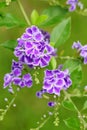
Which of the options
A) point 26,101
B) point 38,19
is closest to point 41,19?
point 38,19

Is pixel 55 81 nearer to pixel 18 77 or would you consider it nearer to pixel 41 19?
pixel 18 77

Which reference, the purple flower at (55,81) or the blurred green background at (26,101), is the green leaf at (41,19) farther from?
the blurred green background at (26,101)

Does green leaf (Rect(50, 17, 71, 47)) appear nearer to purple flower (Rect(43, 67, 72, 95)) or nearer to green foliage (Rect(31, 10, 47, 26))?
green foliage (Rect(31, 10, 47, 26))

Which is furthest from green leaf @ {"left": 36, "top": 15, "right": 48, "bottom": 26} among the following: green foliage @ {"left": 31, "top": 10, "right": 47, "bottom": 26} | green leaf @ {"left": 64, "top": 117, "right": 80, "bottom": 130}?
green leaf @ {"left": 64, "top": 117, "right": 80, "bottom": 130}

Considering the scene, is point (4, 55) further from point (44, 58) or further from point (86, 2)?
point (44, 58)

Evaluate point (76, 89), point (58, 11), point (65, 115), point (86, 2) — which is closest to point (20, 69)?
point (76, 89)
